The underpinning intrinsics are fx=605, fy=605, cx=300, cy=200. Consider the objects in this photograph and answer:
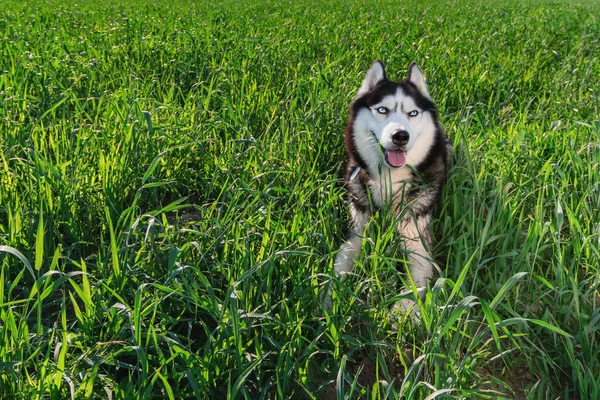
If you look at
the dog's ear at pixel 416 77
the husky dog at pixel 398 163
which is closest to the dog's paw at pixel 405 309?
the husky dog at pixel 398 163

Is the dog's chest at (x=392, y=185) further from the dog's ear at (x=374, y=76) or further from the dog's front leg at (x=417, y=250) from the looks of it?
the dog's ear at (x=374, y=76)

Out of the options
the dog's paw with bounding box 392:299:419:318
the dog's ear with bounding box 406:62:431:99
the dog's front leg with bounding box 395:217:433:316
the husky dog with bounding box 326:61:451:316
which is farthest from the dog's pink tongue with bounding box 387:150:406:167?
the dog's paw with bounding box 392:299:419:318

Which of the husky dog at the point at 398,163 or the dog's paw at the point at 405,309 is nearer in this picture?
the dog's paw at the point at 405,309

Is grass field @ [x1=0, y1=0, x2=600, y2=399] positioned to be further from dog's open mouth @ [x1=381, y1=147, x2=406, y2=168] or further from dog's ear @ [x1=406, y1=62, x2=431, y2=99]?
dog's ear @ [x1=406, y1=62, x2=431, y2=99]

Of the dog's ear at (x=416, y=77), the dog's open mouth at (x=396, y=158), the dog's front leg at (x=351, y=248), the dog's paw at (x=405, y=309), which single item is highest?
the dog's ear at (x=416, y=77)

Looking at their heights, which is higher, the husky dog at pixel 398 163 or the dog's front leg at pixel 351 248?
the husky dog at pixel 398 163

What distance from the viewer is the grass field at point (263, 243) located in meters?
2.07

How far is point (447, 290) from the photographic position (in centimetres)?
268

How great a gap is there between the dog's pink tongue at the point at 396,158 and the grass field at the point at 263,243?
30 centimetres

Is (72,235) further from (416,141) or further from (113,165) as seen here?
(416,141)

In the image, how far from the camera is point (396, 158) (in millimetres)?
3055

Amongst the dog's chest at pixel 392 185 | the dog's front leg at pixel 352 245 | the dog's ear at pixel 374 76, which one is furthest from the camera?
the dog's ear at pixel 374 76

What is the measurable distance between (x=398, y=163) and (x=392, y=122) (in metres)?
0.21

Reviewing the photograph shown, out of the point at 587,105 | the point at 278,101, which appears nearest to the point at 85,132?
the point at 278,101
